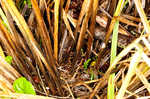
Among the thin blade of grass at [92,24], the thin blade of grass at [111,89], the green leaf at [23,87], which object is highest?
the thin blade of grass at [92,24]

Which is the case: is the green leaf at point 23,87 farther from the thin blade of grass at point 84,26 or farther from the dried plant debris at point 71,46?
the thin blade of grass at point 84,26

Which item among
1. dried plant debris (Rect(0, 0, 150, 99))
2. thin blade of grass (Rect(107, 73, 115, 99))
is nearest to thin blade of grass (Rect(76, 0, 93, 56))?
dried plant debris (Rect(0, 0, 150, 99))

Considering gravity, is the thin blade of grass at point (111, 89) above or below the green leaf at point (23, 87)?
below

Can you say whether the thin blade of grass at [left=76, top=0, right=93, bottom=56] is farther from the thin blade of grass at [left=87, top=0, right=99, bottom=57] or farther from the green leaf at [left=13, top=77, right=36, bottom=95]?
the green leaf at [left=13, top=77, right=36, bottom=95]

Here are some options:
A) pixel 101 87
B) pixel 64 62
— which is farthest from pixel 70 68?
pixel 101 87

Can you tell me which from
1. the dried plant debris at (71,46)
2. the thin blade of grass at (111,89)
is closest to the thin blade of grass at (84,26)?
the dried plant debris at (71,46)

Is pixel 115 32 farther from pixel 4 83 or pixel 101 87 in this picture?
pixel 4 83
